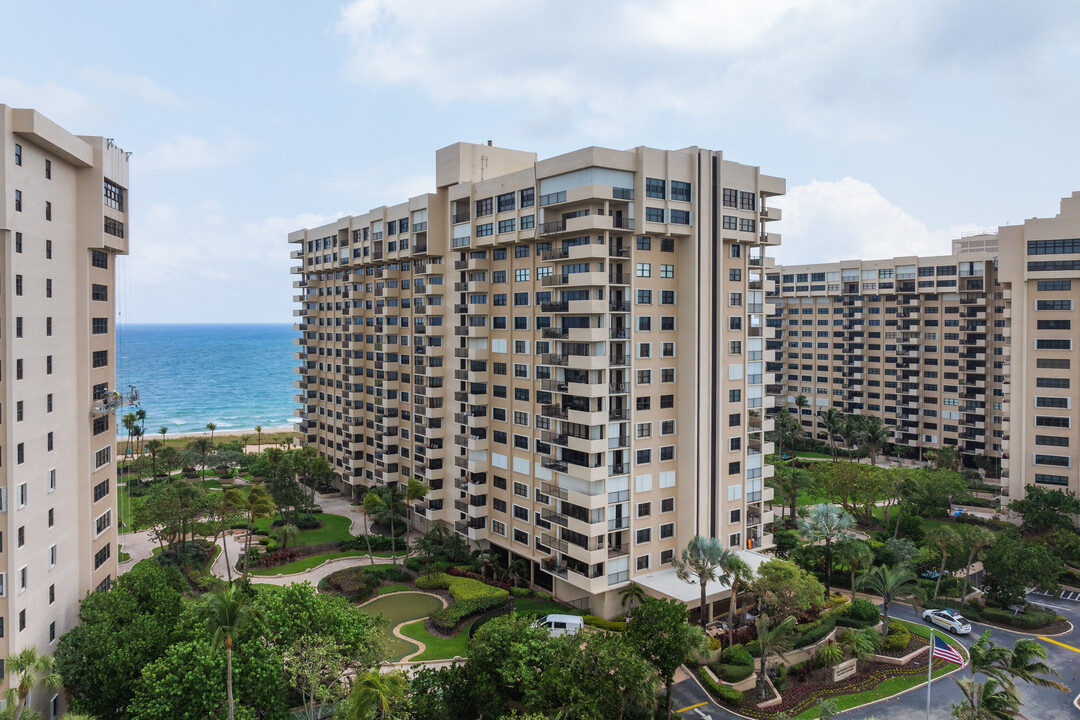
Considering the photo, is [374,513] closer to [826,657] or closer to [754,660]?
[754,660]

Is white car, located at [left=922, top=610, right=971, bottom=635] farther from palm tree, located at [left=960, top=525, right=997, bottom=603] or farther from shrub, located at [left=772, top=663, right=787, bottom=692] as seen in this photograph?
shrub, located at [left=772, top=663, right=787, bottom=692]

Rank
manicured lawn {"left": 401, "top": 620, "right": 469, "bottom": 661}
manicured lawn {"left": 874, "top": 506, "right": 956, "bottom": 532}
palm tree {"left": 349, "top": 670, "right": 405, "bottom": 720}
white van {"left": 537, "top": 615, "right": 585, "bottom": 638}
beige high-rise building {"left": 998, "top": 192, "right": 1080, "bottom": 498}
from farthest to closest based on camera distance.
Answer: manicured lawn {"left": 874, "top": 506, "right": 956, "bottom": 532} < beige high-rise building {"left": 998, "top": 192, "right": 1080, "bottom": 498} < manicured lawn {"left": 401, "top": 620, "right": 469, "bottom": 661} < white van {"left": 537, "top": 615, "right": 585, "bottom": 638} < palm tree {"left": 349, "top": 670, "right": 405, "bottom": 720}

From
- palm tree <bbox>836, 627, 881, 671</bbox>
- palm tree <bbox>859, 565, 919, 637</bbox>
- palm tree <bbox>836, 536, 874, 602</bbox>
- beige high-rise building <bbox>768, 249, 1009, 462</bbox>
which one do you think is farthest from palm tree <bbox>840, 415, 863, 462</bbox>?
palm tree <bbox>836, 627, 881, 671</bbox>

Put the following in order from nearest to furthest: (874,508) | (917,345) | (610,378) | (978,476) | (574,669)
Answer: (574,669), (610,378), (874,508), (978,476), (917,345)

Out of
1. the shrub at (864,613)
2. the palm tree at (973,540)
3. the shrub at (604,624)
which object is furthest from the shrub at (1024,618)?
the shrub at (604,624)

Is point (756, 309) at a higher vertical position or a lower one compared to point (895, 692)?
higher

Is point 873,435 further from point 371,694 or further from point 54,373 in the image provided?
point 54,373

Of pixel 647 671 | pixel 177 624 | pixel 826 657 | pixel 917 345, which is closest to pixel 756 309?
pixel 826 657
